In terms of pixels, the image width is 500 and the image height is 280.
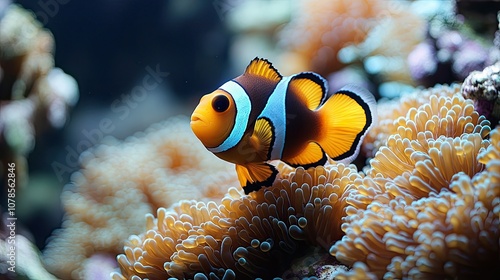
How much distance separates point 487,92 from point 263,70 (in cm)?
77

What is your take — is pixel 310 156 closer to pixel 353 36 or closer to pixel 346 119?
pixel 346 119

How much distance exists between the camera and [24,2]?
3158 mm

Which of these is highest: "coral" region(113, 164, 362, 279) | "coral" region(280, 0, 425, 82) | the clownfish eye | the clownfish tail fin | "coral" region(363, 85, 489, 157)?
"coral" region(280, 0, 425, 82)

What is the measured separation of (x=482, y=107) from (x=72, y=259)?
7.11 ft

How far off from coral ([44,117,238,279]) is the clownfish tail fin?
0.93 meters

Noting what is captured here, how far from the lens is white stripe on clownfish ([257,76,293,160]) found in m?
1.33

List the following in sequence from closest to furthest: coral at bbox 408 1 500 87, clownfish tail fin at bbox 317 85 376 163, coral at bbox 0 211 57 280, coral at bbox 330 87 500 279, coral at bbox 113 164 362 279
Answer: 1. coral at bbox 330 87 500 279
2. coral at bbox 113 164 362 279
3. clownfish tail fin at bbox 317 85 376 163
4. coral at bbox 0 211 57 280
5. coral at bbox 408 1 500 87

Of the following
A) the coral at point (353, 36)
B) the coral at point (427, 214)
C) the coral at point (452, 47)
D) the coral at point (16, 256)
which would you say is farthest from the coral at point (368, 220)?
the coral at point (353, 36)

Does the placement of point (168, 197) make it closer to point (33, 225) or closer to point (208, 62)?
point (33, 225)

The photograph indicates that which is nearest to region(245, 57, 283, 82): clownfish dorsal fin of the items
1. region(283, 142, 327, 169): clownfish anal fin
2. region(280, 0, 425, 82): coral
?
region(283, 142, 327, 169): clownfish anal fin

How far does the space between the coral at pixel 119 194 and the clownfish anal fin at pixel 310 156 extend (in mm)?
869

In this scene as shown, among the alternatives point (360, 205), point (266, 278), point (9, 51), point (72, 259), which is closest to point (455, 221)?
point (360, 205)

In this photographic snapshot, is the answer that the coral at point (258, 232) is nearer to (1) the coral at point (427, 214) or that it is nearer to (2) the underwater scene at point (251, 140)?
(2) the underwater scene at point (251, 140)

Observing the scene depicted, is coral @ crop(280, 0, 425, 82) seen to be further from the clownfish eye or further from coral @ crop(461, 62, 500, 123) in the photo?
the clownfish eye
